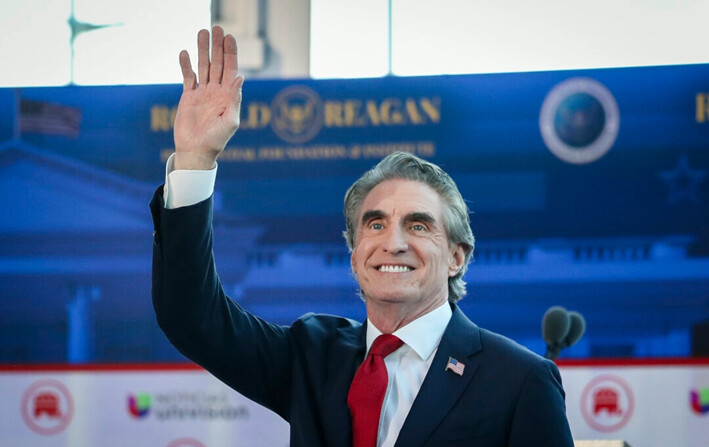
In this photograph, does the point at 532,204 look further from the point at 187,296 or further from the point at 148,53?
the point at 187,296

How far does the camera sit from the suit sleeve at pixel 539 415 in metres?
1.53

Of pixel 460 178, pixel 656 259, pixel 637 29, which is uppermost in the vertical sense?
pixel 637 29

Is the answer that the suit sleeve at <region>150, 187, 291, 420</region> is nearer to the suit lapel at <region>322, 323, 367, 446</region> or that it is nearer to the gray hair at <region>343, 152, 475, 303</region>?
the suit lapel at <region>322, 323, 367, 446</region>

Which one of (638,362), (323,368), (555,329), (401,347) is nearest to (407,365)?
(401,347)

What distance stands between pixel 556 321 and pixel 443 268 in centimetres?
124

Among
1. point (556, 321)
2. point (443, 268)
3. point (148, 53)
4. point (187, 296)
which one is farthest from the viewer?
point (148, 53)

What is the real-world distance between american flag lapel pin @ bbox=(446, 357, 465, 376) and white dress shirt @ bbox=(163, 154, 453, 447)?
0.06m

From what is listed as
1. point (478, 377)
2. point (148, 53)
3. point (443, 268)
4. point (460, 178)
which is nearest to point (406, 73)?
point (460, 178)

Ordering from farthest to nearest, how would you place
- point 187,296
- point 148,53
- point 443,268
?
point 148,53 < point 443,268 < point 187,296

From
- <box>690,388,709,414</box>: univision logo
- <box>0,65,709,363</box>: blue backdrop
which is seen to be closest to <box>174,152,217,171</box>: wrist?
<box>0,65,709,363</box>: blue backdrop

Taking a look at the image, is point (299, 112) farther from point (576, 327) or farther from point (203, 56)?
point (203, 56)

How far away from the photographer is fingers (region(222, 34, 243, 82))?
5.24 ft

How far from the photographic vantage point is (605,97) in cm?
293

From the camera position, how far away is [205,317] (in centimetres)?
158
